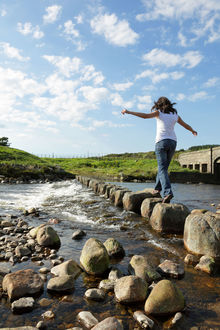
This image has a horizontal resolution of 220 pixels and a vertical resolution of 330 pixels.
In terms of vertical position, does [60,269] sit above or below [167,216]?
below

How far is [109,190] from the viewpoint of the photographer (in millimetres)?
12031

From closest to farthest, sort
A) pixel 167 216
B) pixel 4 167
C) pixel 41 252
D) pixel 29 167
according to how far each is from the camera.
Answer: pixel 41 252 → pixel 167 216 → pixel 4 167 → pixel 29 167

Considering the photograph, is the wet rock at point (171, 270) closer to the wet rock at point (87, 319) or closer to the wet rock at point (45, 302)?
the wet rock at point (87, 319)

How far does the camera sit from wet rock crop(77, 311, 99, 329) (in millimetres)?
2313

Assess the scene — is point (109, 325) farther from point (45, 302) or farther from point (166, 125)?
point (166, 125)

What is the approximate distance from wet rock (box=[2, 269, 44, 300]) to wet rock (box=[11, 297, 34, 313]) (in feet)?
0.51

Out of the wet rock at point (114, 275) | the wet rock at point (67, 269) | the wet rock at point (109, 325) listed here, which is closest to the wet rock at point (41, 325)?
the wet rock at point (109, 325)

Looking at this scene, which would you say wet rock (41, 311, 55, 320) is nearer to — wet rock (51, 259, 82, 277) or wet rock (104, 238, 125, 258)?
wet rock (51, 259, 82, 277)

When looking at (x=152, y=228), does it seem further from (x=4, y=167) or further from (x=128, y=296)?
(x=4, y=167)

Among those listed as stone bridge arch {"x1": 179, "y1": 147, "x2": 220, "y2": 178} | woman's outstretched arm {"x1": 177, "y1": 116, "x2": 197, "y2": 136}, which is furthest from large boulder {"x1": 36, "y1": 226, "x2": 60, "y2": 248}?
stone bridge arch {"x1": 179, "y1": 147, "x2": 220, "y2": 178}

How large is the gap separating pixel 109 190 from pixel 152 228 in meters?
6.24

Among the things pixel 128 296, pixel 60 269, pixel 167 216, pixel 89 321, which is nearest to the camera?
pixel 89 321

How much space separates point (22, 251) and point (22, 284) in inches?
56.6

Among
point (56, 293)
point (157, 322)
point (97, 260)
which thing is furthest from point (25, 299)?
point (157, 322)
